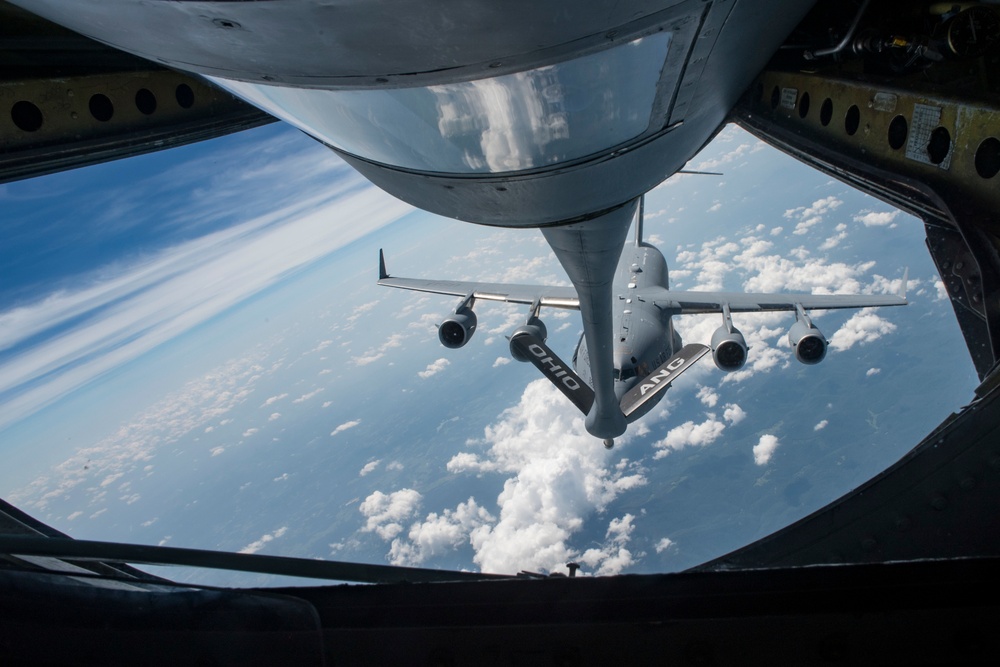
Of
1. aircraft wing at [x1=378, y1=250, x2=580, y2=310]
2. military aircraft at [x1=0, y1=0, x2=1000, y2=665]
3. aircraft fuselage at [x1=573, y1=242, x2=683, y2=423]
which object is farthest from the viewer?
aircraft wing at [x1=378, y1=250, x2=580, y2=310]

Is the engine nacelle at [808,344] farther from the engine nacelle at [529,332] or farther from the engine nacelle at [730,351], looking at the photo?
the engine nacelle at [529,332]

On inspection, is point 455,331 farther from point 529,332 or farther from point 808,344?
point 808,344

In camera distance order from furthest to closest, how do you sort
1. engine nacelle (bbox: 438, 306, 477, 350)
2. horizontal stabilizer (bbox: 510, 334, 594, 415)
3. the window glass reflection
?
engine nacelle (bbox: 438, 306, 477, 350) → horizontal stabilizer (bbox: 510, 334, 594, 415) → the window glass reflection

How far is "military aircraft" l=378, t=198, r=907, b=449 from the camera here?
40.1 ft

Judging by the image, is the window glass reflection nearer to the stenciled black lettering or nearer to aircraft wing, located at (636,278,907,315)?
the stenciled black lettering

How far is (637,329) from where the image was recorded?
1636 centimetres

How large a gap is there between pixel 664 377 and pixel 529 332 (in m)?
3.67

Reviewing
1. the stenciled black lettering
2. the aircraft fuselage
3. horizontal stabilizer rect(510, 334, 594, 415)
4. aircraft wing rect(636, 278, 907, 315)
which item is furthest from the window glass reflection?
aircraft wing rect(636, 278, 907, 315)

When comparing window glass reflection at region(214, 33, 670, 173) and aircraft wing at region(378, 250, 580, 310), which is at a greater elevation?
aircraft wing at region(378, 250, 580, 310)

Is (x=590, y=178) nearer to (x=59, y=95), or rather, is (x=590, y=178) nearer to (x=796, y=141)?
(x=796, y=141)

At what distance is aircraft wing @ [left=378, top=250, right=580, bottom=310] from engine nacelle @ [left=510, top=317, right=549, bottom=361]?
2.02 meters

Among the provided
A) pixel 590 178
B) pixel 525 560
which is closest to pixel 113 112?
pixel 590 178

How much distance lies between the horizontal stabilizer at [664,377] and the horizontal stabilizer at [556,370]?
1.92 m

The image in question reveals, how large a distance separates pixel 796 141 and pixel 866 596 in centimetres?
518
